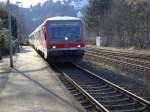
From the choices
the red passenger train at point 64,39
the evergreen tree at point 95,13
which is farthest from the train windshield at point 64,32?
the evergreen tree at point 95,13

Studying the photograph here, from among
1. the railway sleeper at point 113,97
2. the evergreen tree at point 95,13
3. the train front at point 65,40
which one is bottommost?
the railway sleeper at point 113,97

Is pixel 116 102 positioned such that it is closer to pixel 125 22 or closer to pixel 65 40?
pixel 65 40

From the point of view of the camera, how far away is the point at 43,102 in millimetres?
13695

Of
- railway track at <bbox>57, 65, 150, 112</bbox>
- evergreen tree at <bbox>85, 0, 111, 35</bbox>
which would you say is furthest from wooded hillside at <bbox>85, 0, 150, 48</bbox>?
railway track at <bbox>57, 65, 150, 112</bbox>

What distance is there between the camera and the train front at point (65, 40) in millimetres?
26359

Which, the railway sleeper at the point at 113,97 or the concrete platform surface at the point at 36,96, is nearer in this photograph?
the concrete platform surface at the point at 36,96

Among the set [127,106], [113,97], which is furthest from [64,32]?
[127,106]

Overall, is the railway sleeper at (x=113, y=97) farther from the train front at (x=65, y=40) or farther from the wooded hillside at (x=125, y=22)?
the wooded hillside at (x=125, y=22)

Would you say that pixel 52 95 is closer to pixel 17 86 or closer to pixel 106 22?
pixel 17 86

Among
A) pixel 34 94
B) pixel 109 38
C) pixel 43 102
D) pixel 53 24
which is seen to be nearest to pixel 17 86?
pixel 34 94

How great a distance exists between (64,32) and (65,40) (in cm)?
56

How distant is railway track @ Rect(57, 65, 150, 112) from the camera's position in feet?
40.8

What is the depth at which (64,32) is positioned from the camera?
2680cm

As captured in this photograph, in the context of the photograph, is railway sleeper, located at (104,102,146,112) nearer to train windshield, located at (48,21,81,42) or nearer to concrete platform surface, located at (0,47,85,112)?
concrete platform surface, located at (0,47,85,112)
